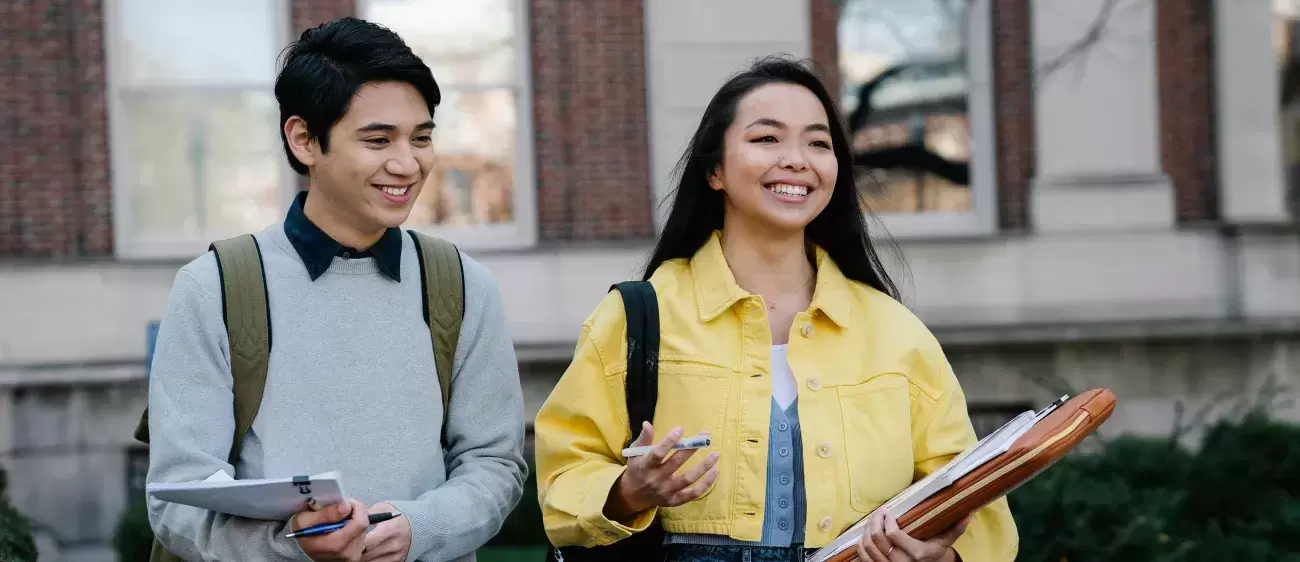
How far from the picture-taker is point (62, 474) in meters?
7.43

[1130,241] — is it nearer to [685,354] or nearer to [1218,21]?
[1218,21]

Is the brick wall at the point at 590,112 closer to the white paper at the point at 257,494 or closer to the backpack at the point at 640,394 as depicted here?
the backpack at the point at 640,394

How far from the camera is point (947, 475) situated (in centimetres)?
248

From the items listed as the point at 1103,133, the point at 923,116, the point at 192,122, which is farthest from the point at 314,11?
the point at 1103,133

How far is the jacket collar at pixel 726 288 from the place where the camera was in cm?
287

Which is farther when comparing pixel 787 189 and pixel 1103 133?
pixel 1103 133

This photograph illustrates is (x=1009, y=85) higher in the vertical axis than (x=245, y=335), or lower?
higher

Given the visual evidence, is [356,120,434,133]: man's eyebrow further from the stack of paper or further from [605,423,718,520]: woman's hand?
the stack of paper

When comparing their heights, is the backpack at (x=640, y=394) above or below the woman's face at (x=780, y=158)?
below

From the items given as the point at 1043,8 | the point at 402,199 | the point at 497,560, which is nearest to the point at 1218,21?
the point at 1043,8

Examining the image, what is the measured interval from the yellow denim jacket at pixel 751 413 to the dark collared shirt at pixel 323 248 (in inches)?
17.5

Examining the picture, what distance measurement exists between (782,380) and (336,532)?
39.9 inches

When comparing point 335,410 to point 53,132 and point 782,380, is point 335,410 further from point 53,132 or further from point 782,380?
point 53,132

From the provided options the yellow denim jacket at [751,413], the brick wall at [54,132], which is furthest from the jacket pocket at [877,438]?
the brick wall at [54,132]
